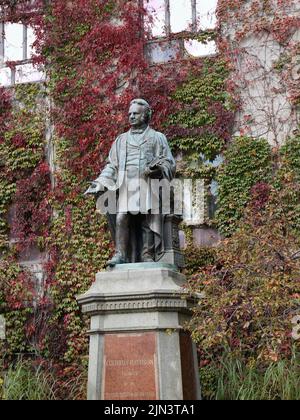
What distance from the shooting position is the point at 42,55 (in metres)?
16.8

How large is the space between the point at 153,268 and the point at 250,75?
760cm

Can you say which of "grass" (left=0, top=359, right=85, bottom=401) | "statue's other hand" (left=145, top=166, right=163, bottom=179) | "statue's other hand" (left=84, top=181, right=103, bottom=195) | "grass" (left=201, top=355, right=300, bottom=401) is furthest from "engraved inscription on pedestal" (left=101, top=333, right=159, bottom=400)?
"grass" (left=0, top=359, right=85, bottom=401)

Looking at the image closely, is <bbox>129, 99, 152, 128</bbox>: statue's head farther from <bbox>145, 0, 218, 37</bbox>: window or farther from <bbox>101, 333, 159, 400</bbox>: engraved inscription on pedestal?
<bbox>145, 0, 218, 37</bbox>: window

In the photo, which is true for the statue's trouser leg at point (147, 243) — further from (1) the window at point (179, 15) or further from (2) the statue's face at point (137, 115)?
(1) the window at point (179, 15)

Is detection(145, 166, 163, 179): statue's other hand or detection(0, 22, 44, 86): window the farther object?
detection(0, 22, 44, 86): window

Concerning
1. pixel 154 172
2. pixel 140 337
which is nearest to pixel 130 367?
pixel 140 337

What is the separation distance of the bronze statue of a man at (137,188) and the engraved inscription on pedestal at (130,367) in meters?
1.03

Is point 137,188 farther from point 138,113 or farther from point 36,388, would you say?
point 36,388

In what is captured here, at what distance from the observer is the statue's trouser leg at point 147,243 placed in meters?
9.25

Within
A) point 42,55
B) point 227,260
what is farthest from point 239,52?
point 227,260

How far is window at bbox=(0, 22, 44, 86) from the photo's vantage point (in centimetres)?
1702

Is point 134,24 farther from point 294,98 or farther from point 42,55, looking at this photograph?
point 294,98

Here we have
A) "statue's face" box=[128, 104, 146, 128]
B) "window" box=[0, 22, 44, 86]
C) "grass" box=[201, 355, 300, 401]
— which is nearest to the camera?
"statue's face" box=[128, 104, 146, 128]

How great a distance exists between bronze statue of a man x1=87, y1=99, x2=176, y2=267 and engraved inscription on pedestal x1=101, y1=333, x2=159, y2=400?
1033mm
